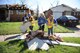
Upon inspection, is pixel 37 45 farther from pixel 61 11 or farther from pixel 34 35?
pixel 61 11

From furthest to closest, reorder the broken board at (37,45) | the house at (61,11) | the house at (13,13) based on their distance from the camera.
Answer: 1. the house at (61,11)
2. the house at (13,13)
3. the broken board at (37,45)

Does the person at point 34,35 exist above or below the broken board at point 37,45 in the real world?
above

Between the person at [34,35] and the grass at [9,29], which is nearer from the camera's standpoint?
the person at [34,35]

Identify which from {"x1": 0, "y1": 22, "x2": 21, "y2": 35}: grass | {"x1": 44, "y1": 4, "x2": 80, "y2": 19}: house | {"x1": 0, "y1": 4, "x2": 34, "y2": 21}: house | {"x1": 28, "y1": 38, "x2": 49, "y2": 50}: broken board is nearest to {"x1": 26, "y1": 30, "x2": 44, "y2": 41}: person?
{"x1": 28, "y1": 38, "x2": 49, "y2": 50}: broken board

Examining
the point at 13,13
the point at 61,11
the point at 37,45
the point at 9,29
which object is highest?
the point at 61,11

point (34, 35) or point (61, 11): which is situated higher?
point (61, 11)

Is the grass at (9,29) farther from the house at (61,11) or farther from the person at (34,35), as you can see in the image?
the house at (61,11)

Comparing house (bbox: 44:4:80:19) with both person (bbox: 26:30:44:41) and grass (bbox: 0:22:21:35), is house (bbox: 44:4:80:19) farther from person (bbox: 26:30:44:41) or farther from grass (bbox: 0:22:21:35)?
person (bbox: 26:30:44:41)

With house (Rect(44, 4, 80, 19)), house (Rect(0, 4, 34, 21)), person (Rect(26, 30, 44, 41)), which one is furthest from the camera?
house (Rect(44, 4, 80, 19))

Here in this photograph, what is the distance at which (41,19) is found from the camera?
10930mm

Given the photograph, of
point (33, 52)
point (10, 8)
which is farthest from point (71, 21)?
point (10, 8)

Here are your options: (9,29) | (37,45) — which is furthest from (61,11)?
(37,45)

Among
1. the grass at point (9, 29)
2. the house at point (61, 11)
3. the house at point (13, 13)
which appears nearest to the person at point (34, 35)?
the grass at point (9, 29)

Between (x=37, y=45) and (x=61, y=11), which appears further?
(x=61, y=11)
